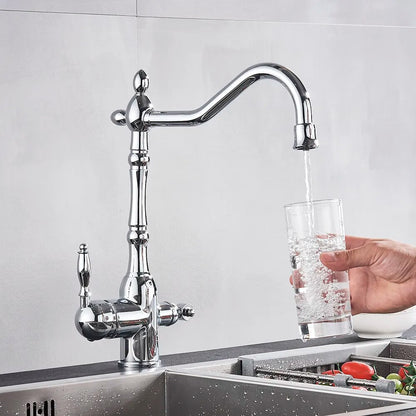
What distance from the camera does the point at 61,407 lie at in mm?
1487

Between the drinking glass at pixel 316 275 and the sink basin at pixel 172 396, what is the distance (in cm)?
10

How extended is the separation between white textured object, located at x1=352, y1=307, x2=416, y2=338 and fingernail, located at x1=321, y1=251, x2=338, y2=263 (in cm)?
59

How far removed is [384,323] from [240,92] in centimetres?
66

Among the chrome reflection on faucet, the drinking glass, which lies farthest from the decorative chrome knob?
the drinking glass

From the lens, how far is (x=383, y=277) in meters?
1.80

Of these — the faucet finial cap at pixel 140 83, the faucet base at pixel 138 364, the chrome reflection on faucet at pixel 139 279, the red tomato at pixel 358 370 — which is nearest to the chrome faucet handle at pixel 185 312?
the chrome reflection on faucet at pixel 139 279

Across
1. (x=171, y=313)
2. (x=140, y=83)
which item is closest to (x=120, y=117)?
(x=140, y=83)

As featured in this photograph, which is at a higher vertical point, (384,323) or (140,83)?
(140,83)

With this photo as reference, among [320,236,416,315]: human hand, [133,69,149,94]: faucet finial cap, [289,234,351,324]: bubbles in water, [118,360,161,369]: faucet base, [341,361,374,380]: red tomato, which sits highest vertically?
[133,69,149,94]: faucet finial cap

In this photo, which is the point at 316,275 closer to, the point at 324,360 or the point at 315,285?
the point at 315,285

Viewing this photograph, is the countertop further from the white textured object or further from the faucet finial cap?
the faucet finial cap

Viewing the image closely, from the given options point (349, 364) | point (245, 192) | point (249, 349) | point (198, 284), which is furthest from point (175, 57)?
point (349, 364)

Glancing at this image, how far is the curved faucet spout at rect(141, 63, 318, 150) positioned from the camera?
1.39 m

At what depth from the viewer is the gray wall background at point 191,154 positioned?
74.9 inches
